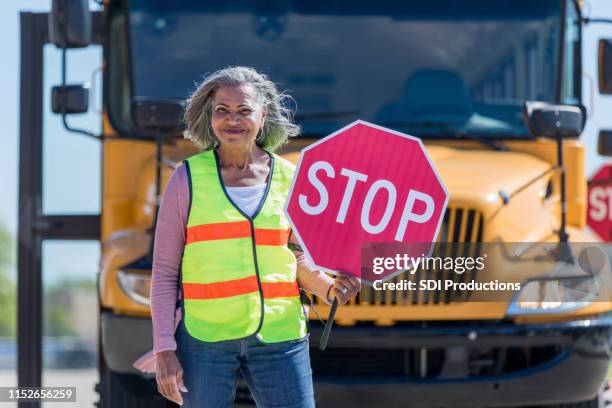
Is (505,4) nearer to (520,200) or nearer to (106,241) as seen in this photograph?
(520,200)

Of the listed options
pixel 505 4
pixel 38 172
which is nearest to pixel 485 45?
pixel 505 4

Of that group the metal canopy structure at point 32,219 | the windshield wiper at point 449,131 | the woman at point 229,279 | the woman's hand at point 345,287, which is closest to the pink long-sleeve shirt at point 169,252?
the woman at point 229,279

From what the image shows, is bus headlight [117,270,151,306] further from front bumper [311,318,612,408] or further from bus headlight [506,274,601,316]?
bus headlight [506,274,601,316]

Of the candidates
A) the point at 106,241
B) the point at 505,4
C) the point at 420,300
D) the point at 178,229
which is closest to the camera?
the point at 178,229

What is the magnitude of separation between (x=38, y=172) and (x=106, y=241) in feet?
2.54

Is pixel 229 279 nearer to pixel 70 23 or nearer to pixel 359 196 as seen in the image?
pixel 359 196

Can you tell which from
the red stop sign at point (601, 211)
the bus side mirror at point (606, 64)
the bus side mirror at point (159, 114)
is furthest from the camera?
the red stop sign at point (601, 211)

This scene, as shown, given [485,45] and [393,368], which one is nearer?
[393,368]

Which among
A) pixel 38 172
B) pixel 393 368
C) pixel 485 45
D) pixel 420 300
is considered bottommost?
pixel 393 368

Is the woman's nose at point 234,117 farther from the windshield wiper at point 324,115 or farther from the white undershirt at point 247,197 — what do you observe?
the windshield wiper at point 324,115

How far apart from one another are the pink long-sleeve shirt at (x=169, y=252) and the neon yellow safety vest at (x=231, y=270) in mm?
23

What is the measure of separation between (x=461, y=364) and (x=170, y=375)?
221cm

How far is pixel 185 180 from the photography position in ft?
10.5

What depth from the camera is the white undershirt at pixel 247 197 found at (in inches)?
125
